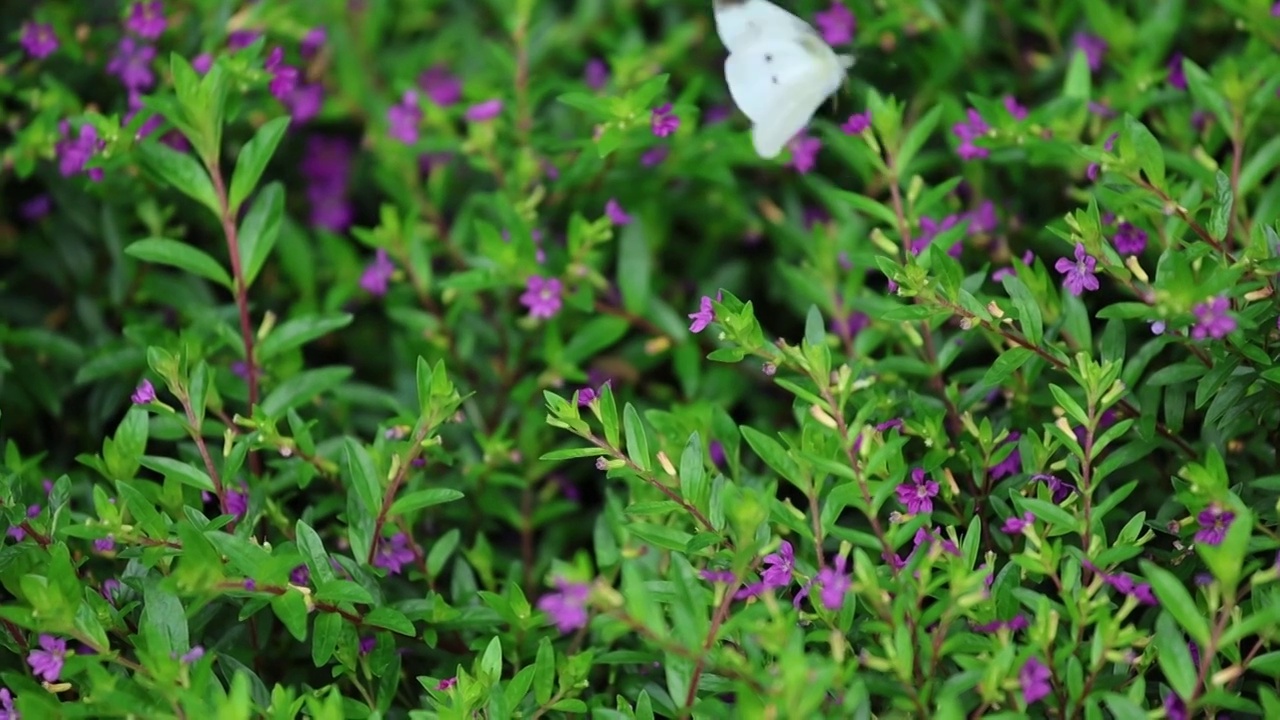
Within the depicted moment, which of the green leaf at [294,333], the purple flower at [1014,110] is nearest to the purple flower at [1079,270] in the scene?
the purple flower at [1014,110]

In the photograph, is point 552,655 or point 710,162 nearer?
point 552,655

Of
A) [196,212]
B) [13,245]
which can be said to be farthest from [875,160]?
[13,245]

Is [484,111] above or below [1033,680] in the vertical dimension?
above

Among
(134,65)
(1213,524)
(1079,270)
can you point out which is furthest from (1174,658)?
(134,65)

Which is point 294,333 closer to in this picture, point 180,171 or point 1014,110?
point 180,171

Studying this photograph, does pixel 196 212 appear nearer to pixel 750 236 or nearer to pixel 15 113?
pixel 15 113

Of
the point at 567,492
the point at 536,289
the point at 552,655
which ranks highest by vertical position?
the point at 536,289

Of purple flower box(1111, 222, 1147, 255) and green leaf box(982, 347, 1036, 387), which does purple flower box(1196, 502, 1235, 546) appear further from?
purple flower box(1111, 222, 1147, 255)
